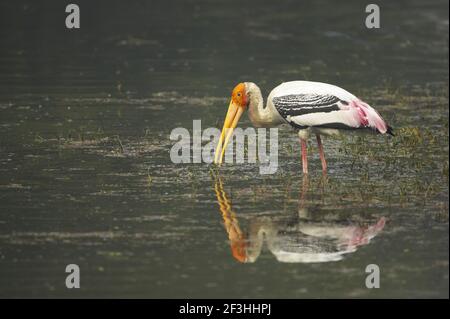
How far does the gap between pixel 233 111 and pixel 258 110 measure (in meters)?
0.30

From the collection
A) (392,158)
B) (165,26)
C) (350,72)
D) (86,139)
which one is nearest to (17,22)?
(165,26)

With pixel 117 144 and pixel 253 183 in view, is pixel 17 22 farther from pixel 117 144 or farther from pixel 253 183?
pixel 253 183

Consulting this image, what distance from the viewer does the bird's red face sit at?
1143cm

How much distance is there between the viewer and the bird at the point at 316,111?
35.0 feet

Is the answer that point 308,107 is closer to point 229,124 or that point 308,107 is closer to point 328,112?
point 328,112

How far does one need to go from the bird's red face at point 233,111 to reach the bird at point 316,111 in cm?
4

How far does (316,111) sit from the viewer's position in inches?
426

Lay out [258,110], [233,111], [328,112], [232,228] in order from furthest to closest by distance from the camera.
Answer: [233,111] < [258,110] < [328,112] < [232,228]

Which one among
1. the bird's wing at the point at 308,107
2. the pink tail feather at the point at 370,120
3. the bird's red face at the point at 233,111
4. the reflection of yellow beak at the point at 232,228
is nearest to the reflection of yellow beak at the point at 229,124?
the bird's red face at the point at 233,111

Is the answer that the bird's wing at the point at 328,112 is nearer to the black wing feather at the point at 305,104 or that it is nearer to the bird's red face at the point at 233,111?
the black wing feather at the point at 305,104

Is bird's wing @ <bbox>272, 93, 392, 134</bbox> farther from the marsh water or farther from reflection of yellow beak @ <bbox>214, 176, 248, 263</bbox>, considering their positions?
reflection of yellow beak @ <bbox>214, 176, 248, 263</bbox>

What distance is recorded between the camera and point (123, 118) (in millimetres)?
14094

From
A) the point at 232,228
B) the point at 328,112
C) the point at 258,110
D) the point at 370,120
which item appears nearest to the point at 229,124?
the point at 258,110

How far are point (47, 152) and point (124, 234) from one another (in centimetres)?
330
